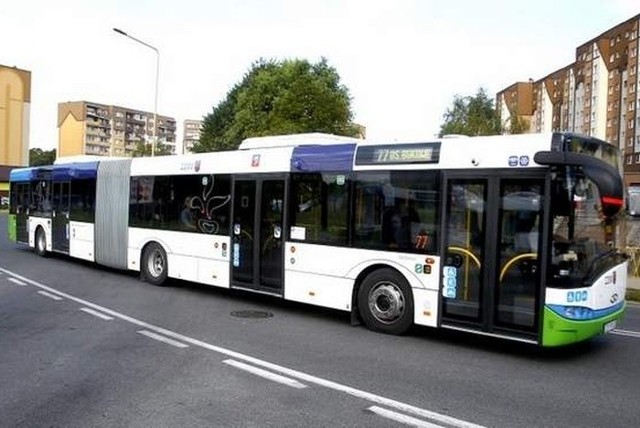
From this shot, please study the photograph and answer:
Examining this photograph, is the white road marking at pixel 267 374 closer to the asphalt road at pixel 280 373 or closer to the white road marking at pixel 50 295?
the asphalt road at pixel 280 373

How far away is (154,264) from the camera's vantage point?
14273 mm

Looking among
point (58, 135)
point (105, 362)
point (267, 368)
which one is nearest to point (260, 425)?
point (267, 368)

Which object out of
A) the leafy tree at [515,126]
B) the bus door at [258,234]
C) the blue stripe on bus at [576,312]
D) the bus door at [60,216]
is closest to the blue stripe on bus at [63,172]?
the bus door at [60,216]

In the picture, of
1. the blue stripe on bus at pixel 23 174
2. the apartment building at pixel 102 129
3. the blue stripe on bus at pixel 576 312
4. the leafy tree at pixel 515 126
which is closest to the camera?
the blue stripe on bus at pixel 576 312

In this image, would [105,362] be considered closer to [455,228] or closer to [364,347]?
[364,347]

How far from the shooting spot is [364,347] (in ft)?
27.7

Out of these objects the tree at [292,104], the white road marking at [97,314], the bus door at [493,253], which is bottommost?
the white road marking at [97,314]

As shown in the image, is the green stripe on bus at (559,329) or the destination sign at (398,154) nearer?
the green stripe on bus at (559,329)

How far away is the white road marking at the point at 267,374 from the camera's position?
6.57 metres

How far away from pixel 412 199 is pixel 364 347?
6.91 ft

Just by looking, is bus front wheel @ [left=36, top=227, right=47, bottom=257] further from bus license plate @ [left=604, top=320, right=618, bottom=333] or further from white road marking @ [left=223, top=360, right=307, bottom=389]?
bus license plate @ [left=604, top=320, right=618, bottom=333]

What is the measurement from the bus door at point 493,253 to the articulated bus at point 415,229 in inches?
0.6

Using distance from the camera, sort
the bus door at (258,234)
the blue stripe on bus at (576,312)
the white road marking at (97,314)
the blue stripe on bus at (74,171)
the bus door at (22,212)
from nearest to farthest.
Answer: the blue stripe on bus at (576,312) → the white road marking at (97,314) → the bus door at (258,234) → the blue stripe on bus at (74,171) → the bus door at (22,212)

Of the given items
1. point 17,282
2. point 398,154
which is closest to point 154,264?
point 17,282
